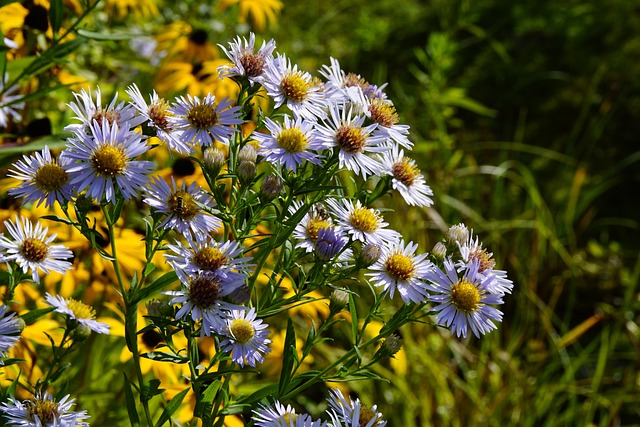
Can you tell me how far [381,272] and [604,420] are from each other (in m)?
1.51

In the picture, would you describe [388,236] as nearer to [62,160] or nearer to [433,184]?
[62,160]

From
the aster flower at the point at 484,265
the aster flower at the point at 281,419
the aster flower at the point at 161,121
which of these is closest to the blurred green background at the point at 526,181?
the aster flower at the point at 484,265

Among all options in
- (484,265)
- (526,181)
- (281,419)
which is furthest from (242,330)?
(526,181)

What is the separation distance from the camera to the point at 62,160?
93 centimetres

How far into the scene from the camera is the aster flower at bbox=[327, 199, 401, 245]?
97 cm

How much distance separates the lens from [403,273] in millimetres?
985

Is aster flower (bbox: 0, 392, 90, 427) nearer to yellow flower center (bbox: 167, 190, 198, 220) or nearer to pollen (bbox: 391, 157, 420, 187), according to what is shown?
yellow flower center (bbox: 167, 190, 198, 220)

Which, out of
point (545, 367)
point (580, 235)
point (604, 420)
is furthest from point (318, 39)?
point (604, 420)

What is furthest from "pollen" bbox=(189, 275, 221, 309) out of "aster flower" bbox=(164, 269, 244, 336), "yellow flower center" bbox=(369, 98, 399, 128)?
"yellow flower center" bbox=(369, 98, 399, 128)

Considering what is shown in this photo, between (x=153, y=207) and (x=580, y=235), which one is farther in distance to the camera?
(x=580, y=235)

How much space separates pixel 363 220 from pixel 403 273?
82 mm

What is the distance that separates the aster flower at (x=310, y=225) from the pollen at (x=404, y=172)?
0.11 metres

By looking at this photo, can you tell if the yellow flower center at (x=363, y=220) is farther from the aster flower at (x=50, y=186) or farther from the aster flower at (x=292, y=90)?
the aster flower at (x=50, y=186)

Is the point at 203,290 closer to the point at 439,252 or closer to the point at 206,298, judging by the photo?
the point at 206,298
